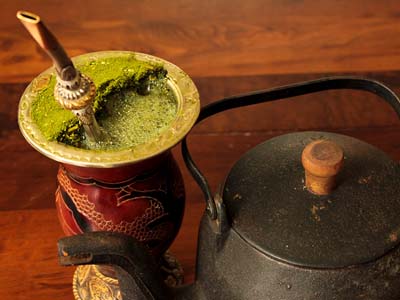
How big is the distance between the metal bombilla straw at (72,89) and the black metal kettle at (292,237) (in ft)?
0.34

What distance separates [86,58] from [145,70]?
8cm

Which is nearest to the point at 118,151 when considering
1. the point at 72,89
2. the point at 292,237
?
the point at 72,89

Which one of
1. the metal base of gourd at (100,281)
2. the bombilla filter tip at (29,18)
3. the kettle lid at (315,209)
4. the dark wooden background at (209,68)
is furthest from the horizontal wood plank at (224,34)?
the bombilla filter tip at (29,18)

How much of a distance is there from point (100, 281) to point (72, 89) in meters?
0.34

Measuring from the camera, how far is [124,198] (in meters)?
0.75

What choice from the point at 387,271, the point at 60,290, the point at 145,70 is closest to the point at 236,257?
the point at 387,271

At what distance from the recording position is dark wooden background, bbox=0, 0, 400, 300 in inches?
38.9

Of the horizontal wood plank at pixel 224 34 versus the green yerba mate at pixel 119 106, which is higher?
the green yerba mate at pixel 119 106

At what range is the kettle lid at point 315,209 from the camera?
616mm

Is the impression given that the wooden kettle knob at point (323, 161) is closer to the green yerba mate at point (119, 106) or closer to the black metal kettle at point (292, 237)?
the black metal kettle at point (292, 237)

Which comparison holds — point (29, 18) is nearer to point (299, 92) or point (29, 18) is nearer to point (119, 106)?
point (119, 106)

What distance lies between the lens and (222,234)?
2.17 ft

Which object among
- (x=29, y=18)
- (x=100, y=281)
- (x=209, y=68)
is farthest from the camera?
(x=209, y=68)

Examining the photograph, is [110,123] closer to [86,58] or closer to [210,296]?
[86,58]
